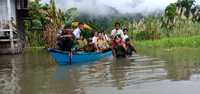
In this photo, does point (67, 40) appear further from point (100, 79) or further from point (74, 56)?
point (100, 79)

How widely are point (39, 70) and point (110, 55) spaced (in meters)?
5.88

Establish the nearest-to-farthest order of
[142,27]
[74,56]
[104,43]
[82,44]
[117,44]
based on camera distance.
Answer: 1. [74,56]
2. [117,44]
3. [82,44]
4. [104,43]
5. [142,27]

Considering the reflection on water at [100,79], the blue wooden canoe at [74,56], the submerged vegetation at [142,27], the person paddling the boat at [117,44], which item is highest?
the submerged vegetation at [142,27]

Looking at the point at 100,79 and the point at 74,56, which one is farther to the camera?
the point at 74,56

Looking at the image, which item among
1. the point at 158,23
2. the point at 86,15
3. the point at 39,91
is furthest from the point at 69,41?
the point at 86,15

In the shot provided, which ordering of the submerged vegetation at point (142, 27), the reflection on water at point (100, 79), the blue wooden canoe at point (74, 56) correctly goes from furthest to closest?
the submerged vegetation at point (142, 27) → the blue wooden canoe at point (74, 56) → the reflection on water at point (100, 79)

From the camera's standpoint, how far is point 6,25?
85.8ft

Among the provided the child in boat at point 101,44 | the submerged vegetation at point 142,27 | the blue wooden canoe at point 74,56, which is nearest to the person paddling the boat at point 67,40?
the blue wooden canoe at point 74,56

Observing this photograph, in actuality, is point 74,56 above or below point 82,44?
below

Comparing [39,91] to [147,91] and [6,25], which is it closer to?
[147,91]

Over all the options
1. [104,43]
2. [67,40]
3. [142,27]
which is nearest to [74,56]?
[67,40]

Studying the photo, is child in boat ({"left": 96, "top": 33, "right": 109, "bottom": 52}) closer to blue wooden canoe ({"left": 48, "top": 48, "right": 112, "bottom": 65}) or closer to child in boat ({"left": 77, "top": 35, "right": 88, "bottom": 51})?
child in boat ({"left": 77, "top": 35, "right": 88, "bottom": 51})

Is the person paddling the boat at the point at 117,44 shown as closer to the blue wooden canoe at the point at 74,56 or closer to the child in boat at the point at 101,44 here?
the child in boat at the point at 101,44

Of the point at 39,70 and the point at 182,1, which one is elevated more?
the point at 182,1
